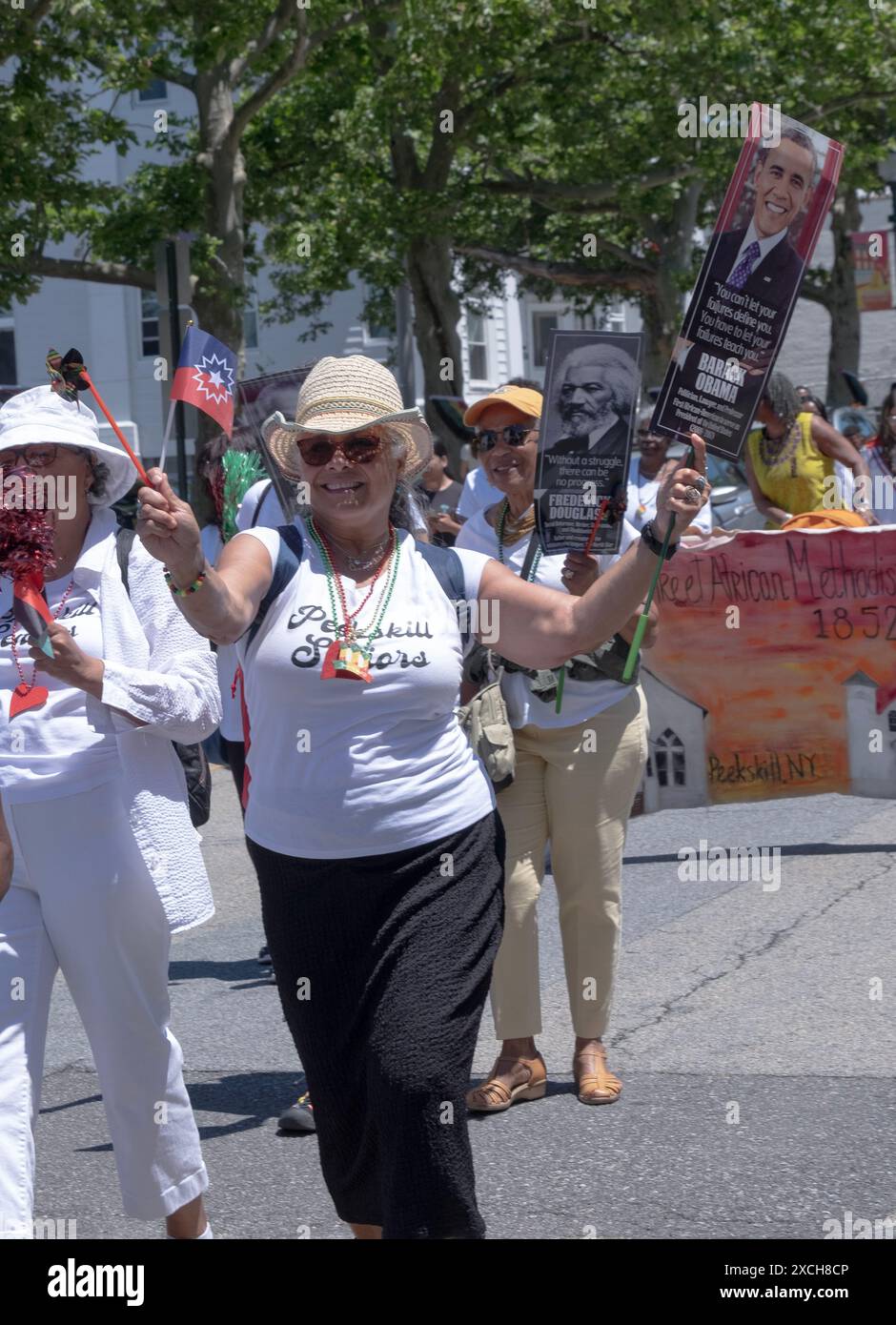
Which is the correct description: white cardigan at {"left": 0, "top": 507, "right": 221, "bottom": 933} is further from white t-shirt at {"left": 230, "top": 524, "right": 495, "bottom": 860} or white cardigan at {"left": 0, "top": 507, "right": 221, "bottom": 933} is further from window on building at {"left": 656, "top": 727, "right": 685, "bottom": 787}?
window on building at {"left": 656, "top": 727, "right": 685, "bottom": 787}

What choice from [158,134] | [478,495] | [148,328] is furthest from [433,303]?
[478,495]

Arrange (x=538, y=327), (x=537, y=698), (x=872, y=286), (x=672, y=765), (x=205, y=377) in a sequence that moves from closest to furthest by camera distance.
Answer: (x=205, y=377), (x=537, y=698), (x=672, y=765), (x=872, y=286), (x=538, y=327)

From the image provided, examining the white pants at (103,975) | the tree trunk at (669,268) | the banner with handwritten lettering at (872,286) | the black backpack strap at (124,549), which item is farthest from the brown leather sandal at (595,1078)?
the banner with handwritten lettering at (872,286)

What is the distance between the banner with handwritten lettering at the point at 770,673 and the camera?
8.99 metres

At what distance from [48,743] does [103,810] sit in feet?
0.60

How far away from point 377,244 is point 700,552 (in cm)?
1523

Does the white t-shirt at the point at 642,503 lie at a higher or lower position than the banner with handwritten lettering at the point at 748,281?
lower

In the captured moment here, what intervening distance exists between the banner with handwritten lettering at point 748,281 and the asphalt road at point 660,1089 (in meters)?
1.91

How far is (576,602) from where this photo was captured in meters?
3.79

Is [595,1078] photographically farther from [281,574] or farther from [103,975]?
[281,574]

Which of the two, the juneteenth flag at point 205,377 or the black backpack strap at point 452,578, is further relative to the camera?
the juneteenth flag at point 205,377

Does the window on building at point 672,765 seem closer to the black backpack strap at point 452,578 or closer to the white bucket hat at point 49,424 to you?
the black backpack strap at point 452,578

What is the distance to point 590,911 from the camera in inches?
223

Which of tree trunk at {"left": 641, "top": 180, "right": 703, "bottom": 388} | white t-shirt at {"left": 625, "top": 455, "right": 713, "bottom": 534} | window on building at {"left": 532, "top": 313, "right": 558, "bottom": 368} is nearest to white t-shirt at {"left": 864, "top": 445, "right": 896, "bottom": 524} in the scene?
white t-shirt at {"left": 625, "top": 455, "right": 713, "bottom": 534}
